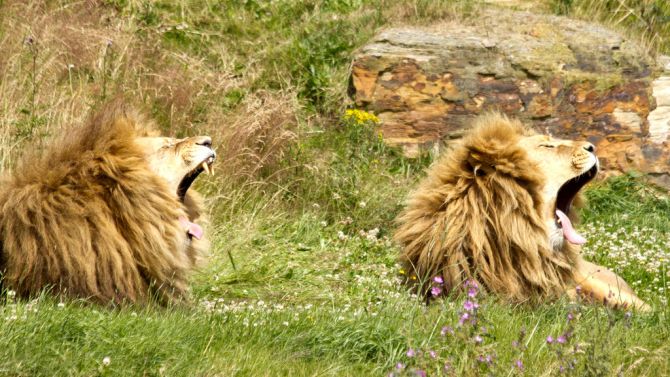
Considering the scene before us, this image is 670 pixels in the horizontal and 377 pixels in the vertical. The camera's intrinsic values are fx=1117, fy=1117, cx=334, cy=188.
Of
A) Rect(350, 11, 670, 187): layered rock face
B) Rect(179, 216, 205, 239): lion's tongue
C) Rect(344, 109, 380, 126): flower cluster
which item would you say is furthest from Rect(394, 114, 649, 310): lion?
Rect(350, 11, 670, 187): layered rock face

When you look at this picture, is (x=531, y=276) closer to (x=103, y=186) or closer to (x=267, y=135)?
A: (x=103, y=186)

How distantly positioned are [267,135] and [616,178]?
10.4 ft

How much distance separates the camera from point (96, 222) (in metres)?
Answer: 4.93

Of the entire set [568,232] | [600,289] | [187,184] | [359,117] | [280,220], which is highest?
[187,184]

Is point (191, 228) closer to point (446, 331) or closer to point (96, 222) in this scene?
point (96, 222)

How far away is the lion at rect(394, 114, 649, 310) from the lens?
5473 millimetres

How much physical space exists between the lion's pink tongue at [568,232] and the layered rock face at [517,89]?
147 inches

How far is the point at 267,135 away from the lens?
8383mm

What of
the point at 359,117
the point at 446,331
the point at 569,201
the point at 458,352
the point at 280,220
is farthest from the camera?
the point at 359,117

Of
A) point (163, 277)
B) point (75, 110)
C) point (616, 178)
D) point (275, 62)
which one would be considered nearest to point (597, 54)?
point (616, 178)

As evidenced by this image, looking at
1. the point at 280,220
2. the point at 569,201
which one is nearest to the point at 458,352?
the point at 569,201

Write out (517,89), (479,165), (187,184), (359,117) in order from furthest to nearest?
(517,89) < (359,117) < (479,165) < (187,184)

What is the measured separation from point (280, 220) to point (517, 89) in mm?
2753

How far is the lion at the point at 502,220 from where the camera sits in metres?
5.47
